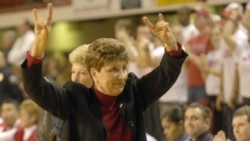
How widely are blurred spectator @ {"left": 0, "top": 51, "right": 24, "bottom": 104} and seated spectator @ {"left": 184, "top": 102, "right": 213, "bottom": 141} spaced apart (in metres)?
4.33

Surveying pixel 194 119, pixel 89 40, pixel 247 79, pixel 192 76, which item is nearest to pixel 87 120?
pixel 194 119

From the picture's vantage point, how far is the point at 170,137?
544 centimetres

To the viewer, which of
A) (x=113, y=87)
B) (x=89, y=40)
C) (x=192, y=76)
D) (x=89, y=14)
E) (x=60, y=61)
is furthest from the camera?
(x=89, y=40)

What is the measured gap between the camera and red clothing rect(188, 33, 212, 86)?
24.2 feet

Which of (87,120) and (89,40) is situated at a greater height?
(87,120)

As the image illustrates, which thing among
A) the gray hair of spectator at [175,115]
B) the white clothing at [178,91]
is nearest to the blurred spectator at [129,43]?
the white clothing at [178,91]

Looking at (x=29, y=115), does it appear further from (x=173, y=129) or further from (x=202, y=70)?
(x=202, y=70)

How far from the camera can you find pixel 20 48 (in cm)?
995

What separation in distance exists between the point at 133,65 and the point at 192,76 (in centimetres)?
78

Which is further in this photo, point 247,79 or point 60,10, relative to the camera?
point 60,10

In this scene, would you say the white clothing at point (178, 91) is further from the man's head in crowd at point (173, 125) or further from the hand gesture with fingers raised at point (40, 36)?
the hand gesture with fingers raised at point (40, 36)

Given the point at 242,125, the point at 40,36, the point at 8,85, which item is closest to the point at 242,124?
the point at 242,125

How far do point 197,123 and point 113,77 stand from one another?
2.46m

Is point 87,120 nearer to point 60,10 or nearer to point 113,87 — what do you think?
point 113,87
